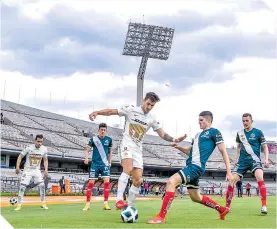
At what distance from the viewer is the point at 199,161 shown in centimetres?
784

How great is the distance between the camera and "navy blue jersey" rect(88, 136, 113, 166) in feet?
41.7

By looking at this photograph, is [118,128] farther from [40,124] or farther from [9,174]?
[9,174]

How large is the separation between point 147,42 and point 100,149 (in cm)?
5639

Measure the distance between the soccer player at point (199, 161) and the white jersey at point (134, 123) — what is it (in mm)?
1009

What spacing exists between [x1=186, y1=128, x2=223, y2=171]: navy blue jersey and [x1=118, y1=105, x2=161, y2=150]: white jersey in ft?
3.54

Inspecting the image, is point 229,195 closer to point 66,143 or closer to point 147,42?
point 66,143

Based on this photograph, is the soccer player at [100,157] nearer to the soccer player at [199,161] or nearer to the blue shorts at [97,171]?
the blue shorts at [97,171]

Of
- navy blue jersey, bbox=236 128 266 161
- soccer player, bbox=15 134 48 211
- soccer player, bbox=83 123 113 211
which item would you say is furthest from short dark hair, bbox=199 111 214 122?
soccer player, bbox=15 134 48 211

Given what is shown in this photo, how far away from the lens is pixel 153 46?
6825 centimetres

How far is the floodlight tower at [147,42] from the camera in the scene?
67.2 meters

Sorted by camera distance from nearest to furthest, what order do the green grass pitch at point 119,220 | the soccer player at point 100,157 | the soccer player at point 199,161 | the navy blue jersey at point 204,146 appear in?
the green grass pitch at point 119,220
the soccer player at point 199,161
the navy blue jersey at point 204,146
the soccer player at point 100,157

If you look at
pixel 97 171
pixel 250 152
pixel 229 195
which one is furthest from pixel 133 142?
pixel 97 171

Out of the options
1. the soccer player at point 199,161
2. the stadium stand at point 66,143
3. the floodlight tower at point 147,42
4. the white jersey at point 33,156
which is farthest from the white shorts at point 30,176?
the floodlight tower at point 147,42

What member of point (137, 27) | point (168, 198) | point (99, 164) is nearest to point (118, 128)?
point (137, 27)
